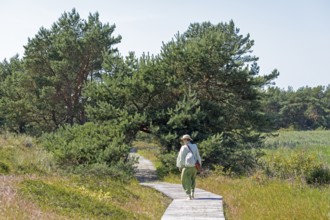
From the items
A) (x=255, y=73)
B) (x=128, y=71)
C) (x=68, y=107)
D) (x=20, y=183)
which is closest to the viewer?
(x=20, y=183)

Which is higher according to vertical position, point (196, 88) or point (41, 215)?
point (196, 88)

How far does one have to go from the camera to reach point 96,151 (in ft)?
56.6

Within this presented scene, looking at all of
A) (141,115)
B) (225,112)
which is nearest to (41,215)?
(141,115)

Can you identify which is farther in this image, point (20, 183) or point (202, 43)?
point (202, 43)

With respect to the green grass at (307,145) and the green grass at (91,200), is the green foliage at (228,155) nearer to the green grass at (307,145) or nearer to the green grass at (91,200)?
the green grass at (307,145)

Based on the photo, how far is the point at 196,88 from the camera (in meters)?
21.3

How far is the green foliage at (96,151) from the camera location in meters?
16.3

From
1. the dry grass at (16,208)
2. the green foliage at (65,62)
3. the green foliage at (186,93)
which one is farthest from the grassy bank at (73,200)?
the green foliage at (65,62)

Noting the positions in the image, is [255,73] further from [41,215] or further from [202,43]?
[41,215]

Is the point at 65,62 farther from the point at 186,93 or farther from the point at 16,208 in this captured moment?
the point at 16,208

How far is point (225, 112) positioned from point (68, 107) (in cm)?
1723

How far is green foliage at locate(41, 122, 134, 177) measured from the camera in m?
16.3

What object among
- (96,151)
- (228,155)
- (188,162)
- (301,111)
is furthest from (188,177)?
(301,111)

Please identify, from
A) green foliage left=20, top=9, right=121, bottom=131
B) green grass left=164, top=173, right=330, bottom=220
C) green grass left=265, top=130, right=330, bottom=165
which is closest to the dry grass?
green grass left=164, top=173, right=330, bottom=220
